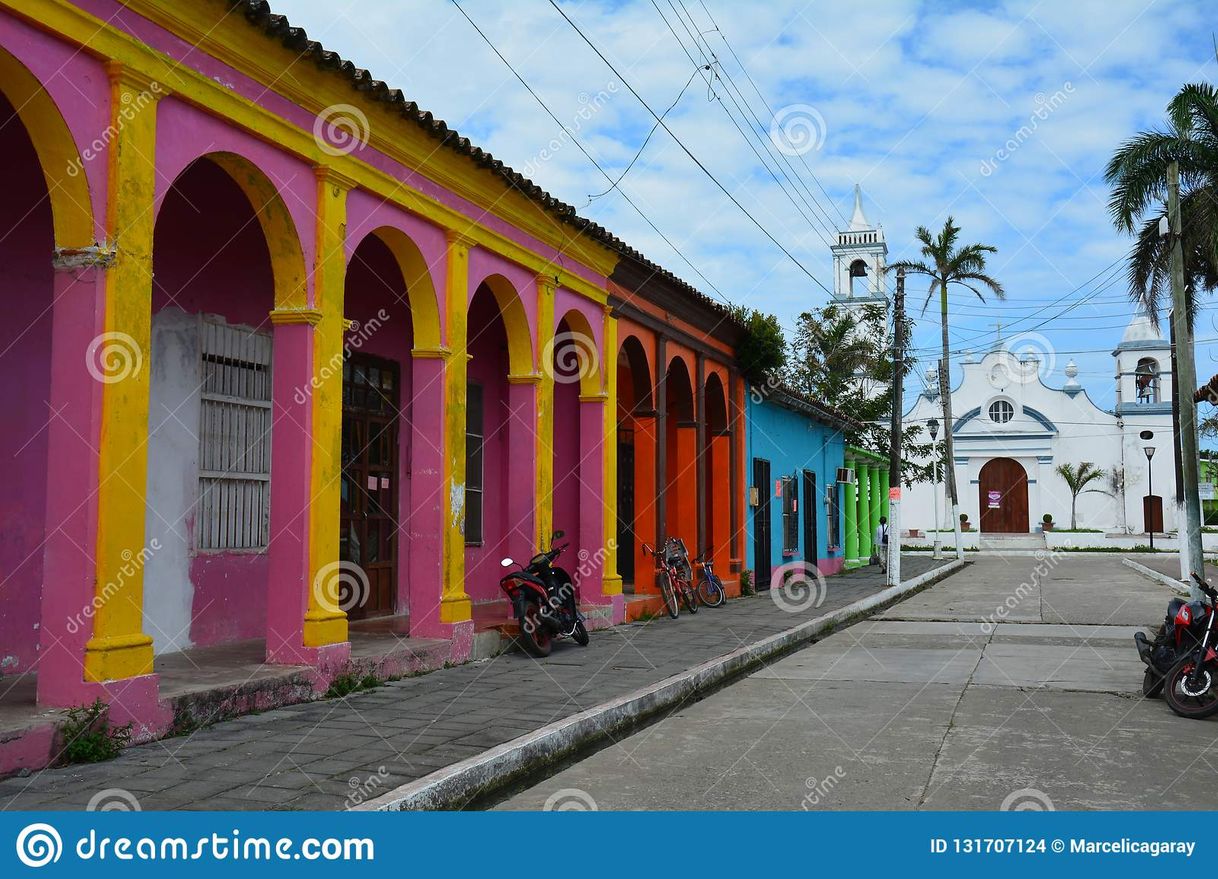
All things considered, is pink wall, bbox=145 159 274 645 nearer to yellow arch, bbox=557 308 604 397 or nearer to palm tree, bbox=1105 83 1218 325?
yellow arch, bbox=557 308 604 397

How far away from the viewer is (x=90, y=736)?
5727 mm

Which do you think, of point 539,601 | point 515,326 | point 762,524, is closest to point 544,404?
point 515,326

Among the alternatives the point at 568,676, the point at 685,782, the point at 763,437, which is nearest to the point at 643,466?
the point at 763,437

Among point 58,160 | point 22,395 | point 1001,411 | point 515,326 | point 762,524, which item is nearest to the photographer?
point 58,160

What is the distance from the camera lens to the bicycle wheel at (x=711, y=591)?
16.7 metres

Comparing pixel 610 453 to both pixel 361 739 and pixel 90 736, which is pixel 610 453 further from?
pixel 90 736

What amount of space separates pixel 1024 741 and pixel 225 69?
264 inches

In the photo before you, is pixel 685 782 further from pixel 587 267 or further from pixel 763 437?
pixel 763 437

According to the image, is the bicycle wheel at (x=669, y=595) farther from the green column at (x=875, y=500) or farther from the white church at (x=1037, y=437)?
the white church at (x=1037, y=437)

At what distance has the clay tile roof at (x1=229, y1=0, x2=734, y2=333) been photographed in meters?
7.19

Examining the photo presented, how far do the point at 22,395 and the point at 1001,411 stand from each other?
51037mm

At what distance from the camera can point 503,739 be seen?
6.50 meters

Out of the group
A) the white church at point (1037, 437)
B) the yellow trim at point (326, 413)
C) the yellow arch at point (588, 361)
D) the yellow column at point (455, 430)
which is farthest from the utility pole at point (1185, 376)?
the white church at point (1037, 437)

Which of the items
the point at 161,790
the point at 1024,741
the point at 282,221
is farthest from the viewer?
the point at 282,221
